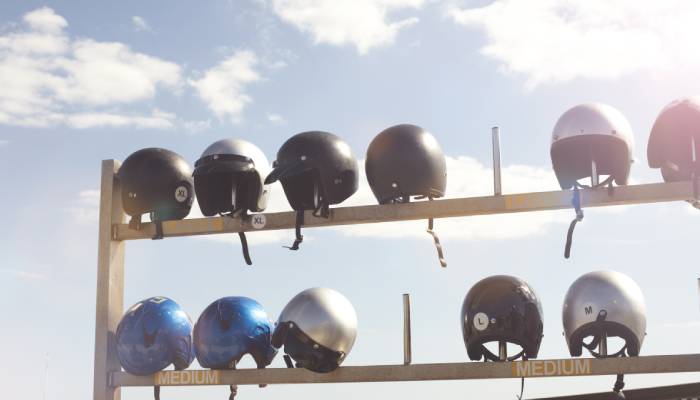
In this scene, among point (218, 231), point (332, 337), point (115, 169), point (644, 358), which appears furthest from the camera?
point (115, 169)

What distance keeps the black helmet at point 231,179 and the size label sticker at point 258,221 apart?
0.10 meters

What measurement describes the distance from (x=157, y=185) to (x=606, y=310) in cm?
426

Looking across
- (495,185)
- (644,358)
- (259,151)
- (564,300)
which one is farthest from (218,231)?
(644,358)

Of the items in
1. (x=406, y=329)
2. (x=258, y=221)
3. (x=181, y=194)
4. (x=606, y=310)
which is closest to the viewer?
(x=606, y=310)

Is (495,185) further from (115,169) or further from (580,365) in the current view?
(115,169)

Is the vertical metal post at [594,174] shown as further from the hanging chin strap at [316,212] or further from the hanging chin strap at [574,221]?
the hanging chin strap at [316,212]

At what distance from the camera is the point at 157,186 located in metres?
8.41

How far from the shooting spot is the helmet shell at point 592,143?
7270mm

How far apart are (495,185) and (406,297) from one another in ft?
4.26

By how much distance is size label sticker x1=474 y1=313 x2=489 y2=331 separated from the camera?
23.8 ft

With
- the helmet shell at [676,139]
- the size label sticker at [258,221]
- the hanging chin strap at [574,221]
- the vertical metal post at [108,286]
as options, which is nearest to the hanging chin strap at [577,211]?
the hanging chin strap at [574,221]

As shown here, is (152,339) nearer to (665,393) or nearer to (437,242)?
(437,242)

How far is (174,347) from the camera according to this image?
27.3ft

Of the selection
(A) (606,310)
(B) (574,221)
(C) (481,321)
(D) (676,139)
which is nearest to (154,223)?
(C) (481,321)
